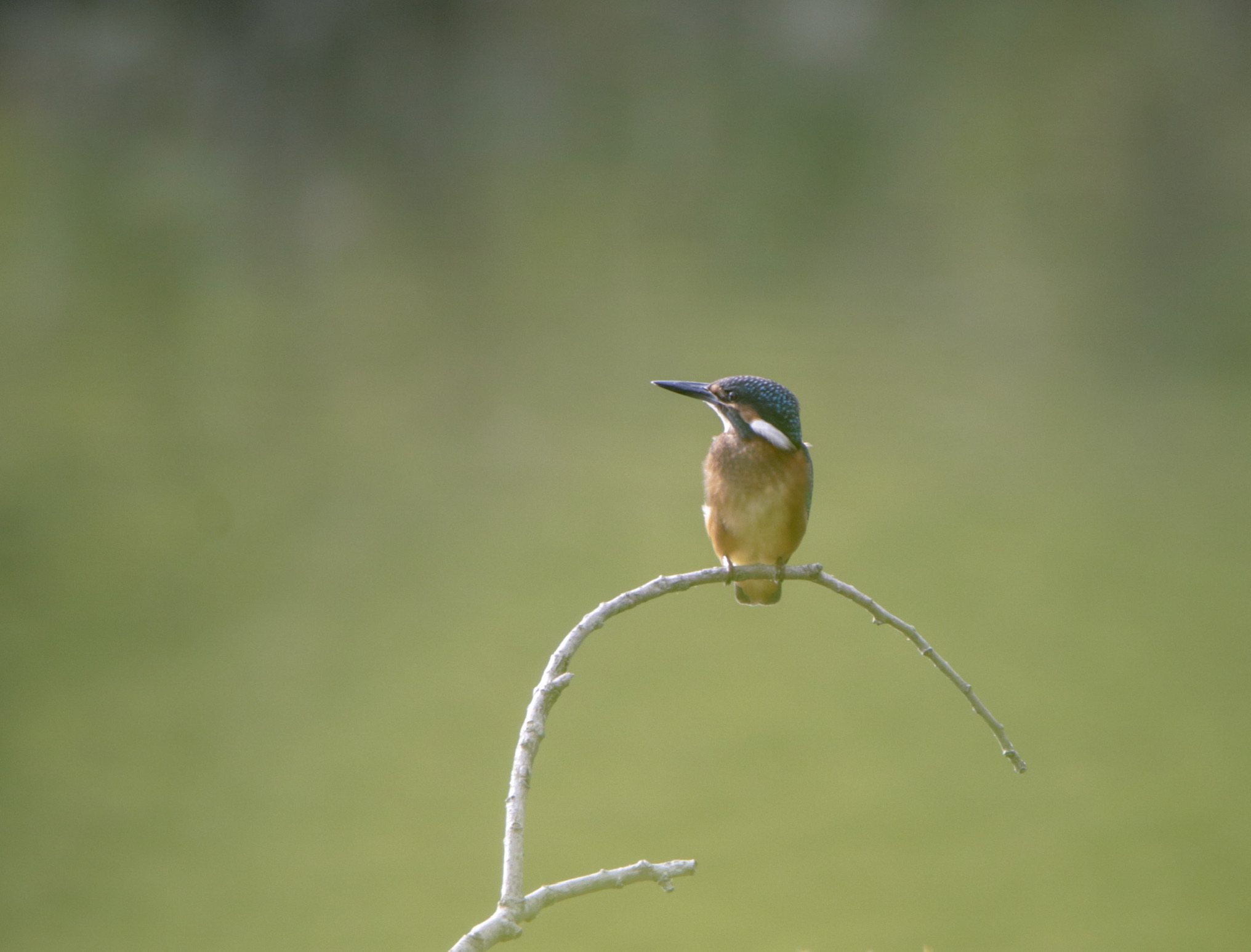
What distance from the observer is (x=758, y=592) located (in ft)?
4.66

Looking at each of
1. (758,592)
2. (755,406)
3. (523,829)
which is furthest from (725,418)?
(523,829)

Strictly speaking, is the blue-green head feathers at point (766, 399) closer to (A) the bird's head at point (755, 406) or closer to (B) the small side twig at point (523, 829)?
(A) the bird's head at point (755, 406)

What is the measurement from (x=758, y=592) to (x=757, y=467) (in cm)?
19

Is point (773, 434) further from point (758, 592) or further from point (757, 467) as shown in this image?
point (758, 592)

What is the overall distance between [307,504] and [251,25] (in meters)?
1.23

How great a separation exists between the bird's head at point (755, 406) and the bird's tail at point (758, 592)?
20 cm

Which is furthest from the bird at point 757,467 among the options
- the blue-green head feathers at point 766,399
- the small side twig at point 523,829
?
the small side twig at point 523,829

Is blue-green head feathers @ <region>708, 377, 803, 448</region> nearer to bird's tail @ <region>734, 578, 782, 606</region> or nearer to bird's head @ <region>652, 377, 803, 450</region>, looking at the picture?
bird's head @ <region>652, 377, 803, 450</region>

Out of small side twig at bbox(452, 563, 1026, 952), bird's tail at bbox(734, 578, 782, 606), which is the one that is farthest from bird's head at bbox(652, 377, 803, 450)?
small side twig at bbox(452, 563, 1026, 952)

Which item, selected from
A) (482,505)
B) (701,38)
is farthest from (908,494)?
(701,38)

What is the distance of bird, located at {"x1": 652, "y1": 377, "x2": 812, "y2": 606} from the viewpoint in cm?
131

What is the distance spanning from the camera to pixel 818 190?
9.04 feet

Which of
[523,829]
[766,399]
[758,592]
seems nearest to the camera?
[523,829]

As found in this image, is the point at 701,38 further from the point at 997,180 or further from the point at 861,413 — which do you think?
the point at 861,413
